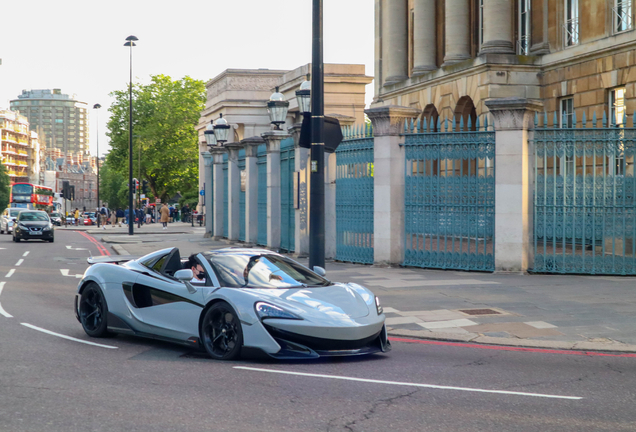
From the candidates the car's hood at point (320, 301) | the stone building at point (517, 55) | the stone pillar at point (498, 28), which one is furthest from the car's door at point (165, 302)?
the stone pillar at point (498, 28)

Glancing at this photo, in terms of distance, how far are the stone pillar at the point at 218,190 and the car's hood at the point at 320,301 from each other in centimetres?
2329

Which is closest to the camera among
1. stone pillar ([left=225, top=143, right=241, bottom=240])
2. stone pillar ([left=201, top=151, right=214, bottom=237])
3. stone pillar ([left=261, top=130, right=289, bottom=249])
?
stone pillar ([left=261, top=130, right=289, bottom=249])

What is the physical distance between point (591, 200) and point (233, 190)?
50.8ft

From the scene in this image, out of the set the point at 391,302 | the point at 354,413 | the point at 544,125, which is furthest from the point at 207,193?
the point at 354,413

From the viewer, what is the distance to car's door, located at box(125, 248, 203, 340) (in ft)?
27.1

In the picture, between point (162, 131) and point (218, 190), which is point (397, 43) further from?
point (162, 131)

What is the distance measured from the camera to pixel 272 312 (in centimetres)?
761

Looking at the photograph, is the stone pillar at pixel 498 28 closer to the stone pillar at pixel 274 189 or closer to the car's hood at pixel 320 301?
the stone pillar at pixel 274 189

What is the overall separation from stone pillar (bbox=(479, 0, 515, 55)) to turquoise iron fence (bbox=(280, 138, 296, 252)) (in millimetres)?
8000

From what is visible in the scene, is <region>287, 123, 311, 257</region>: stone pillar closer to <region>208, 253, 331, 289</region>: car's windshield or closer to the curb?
the curb

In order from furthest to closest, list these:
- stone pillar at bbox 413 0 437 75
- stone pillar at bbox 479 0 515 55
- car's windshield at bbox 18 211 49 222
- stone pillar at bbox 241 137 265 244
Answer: car's windshield at bbox 18 211 49 222, stone pillar at bbox 413 0 437 75, stone pillar at bbox 479 0 515 55, stone pillar at bbox 241 137 265 244

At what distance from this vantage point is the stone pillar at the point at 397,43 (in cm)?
3462

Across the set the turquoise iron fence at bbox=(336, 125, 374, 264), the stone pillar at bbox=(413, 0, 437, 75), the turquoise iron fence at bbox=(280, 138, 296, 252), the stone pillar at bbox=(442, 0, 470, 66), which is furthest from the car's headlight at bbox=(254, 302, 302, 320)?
the stone pillar at bbox=(413, 0, 437, 75)

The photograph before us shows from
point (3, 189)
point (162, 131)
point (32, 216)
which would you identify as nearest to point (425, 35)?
point (32, 216)
